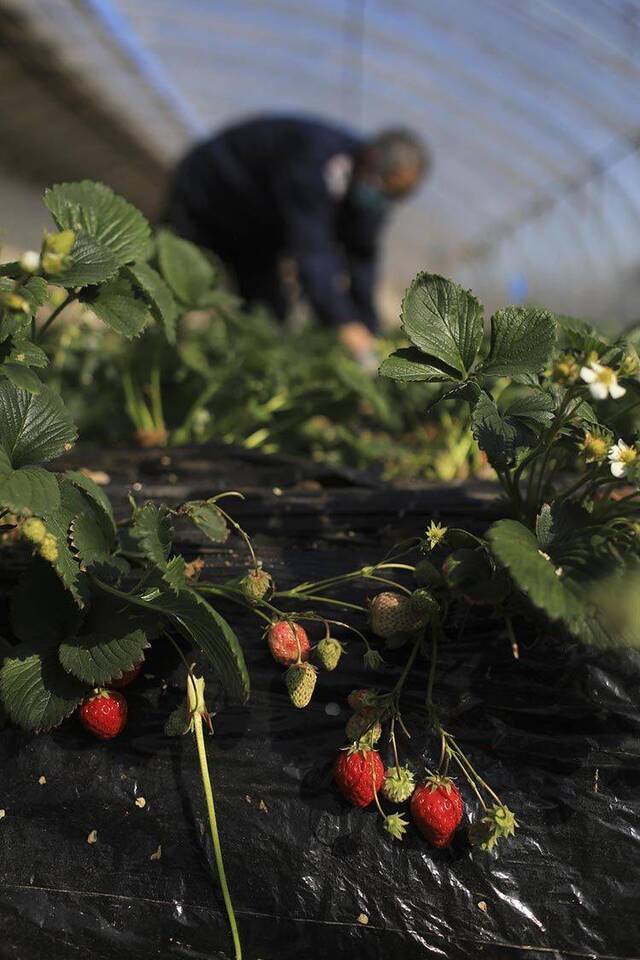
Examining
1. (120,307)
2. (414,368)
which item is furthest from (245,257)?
(414,368)

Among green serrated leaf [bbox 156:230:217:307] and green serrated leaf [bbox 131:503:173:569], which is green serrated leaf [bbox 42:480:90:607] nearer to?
green serrated leaf [bbox 131:503:173:569]

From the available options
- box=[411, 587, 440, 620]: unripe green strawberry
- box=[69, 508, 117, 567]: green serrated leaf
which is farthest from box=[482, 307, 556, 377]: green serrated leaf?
box=[69, 508, 117, 567]: green serrated leaf

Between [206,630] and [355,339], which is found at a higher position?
[206,630]

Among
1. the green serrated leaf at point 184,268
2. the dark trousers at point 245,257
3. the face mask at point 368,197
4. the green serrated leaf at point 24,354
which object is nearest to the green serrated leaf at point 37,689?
the green serrated leaf at point 24,354

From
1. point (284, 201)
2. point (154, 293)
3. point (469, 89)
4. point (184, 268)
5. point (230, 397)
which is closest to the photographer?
point (154, 293)

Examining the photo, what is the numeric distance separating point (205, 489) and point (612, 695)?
0.72 meters

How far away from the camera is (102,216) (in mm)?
1062

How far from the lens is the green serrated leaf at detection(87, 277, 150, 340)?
3.17 feet

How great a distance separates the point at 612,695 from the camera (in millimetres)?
910

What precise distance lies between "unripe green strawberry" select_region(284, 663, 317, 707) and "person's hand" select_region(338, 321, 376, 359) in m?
1.80

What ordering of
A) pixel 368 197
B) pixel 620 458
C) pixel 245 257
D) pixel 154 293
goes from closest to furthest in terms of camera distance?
pixel 620 458 → pixel 154 293 → pixel 368 197 → pixel 245 257

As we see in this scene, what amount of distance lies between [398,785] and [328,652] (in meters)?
0.16

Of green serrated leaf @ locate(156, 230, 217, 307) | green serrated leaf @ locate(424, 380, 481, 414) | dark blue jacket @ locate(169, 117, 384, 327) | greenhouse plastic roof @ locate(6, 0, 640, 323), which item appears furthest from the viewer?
greenhouse plastic roof @ locate(6, 0, 640, 323)

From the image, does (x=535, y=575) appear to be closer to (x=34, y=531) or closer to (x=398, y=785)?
(x=398, y=785)
